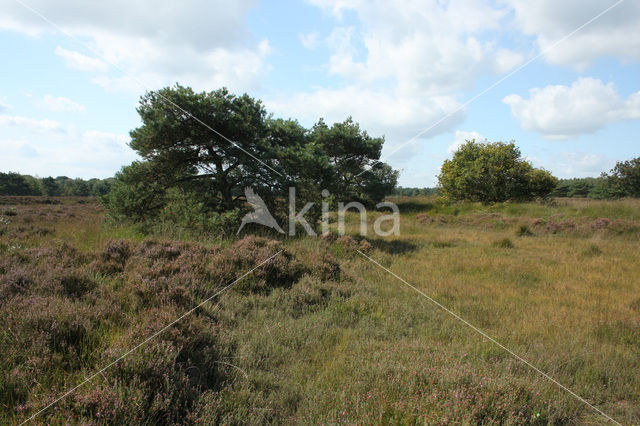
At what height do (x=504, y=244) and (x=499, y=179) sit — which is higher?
(x=499, y=179)

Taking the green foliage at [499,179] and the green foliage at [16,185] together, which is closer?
the green foliage at [499,179]

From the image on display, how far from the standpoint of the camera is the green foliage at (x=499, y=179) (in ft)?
90.3

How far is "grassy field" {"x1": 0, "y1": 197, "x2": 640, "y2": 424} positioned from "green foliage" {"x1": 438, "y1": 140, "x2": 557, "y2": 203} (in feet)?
73.2

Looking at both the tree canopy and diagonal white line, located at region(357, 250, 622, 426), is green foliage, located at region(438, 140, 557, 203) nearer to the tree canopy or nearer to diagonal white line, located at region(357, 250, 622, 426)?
the tree canopy

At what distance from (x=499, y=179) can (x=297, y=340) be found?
29112mm

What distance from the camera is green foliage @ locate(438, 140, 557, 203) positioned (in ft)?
90.3

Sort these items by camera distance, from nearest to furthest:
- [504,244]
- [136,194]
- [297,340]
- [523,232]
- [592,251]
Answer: [297,340]
[136,194]
[592,251]
[504,244]
[523,232]

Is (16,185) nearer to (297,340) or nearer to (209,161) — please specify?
(209,161)

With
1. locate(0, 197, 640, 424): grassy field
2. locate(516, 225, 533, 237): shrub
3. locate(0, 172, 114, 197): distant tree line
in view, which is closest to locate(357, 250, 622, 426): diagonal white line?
locate(0, 197, 640, 424): grassy field

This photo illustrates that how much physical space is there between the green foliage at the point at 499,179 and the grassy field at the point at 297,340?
73.2 ft

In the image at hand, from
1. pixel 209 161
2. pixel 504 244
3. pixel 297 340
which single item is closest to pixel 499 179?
pixel 504 244

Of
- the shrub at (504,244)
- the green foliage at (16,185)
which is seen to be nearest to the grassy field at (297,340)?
the shrub at (504,244)

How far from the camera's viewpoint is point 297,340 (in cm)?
391

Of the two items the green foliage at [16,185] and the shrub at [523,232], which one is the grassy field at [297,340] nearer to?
the shrub at [523,232]
